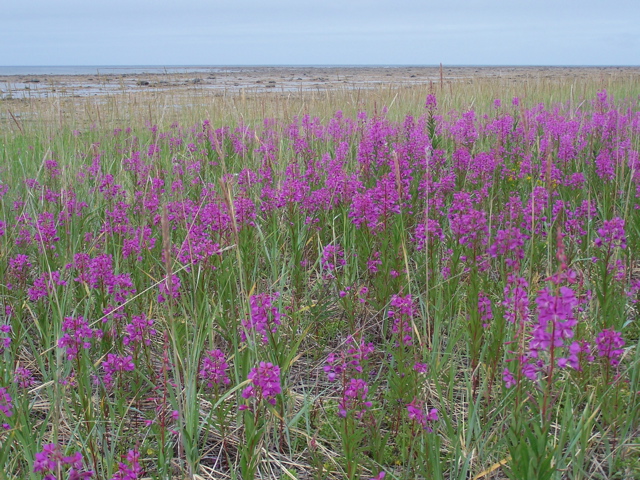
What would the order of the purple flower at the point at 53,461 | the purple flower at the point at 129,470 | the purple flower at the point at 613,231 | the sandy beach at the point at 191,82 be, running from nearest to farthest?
1. the purple flower at the point at 53,461
2. the purple flower at the point at 129,470
3. the purple flower at the point at 613,231
4. the sandy beach at the point at 191,82

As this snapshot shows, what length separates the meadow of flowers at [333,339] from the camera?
2.01 metres

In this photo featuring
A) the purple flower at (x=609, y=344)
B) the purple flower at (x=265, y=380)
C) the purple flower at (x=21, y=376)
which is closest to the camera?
the purple flower at (x=265, y=380)

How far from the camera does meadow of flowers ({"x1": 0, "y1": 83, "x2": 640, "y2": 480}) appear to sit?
2006 millimetres

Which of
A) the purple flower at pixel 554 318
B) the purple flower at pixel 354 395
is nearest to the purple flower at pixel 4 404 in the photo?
the purple flower at pixel 354 395

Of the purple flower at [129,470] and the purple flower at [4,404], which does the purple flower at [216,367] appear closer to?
the purple flower at [129,470]

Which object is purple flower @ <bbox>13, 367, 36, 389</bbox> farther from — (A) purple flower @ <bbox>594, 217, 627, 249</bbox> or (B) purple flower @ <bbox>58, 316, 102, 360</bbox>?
(A) purple flower @ <bbox>594, 217, 627, 249</bbox>

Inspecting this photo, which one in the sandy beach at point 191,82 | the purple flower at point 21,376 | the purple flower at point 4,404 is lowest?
the purple flower at point 21,376

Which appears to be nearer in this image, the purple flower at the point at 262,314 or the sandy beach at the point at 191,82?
the purple flower at the point at 262,314

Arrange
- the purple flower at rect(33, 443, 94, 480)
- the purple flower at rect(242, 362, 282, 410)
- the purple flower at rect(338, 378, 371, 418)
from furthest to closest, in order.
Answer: the purple flower at rect(338, 378, 371, 418) → the purple flower at rect(242, 362, 282, 410) → the purple flower at rect(33, 443, 94, 480)

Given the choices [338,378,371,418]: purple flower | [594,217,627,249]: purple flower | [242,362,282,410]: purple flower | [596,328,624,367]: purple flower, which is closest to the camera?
[242,362,282,410]: purple flower

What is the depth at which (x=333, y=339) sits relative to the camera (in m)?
3.42

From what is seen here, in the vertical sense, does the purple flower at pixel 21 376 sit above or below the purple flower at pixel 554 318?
below

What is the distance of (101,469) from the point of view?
2.28m

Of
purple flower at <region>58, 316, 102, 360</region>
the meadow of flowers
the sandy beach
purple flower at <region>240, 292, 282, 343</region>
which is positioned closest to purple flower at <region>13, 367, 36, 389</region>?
the meadow of flowers
